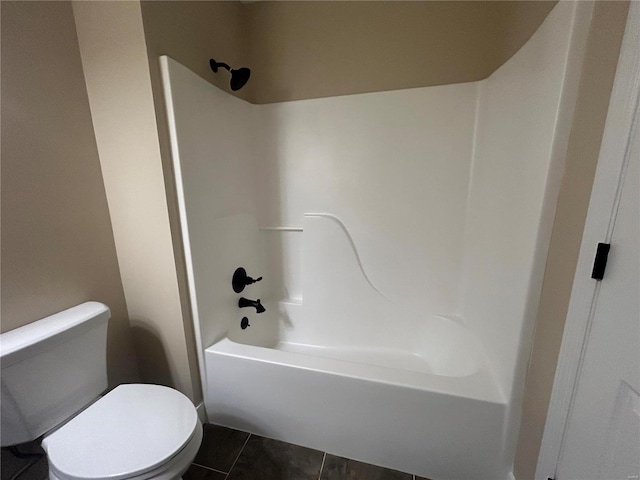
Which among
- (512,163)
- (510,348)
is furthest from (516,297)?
(512,163)

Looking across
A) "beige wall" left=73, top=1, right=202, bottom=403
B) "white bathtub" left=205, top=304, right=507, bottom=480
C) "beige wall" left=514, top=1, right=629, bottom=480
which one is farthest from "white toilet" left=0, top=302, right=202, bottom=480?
"beige wall" left=514, top=1, right=629, bottom=480

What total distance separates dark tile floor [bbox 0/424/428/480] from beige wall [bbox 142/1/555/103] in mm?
1791

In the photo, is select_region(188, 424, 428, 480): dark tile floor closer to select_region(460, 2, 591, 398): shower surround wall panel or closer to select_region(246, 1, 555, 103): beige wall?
select_region(460, 2, 591, 398): shower surround wall panel

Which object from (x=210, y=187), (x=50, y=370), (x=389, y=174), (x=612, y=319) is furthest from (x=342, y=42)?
(x=50, y=370)

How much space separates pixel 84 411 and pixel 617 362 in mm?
1577

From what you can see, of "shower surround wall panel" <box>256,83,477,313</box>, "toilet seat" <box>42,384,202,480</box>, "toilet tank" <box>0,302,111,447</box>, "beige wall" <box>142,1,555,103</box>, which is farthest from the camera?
"shower surround wall panel" <box>256,83,477,313</box>

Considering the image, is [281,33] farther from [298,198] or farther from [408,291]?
[408,291]

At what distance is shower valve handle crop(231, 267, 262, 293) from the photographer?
1536mm

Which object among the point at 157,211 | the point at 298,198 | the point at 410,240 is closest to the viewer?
the point at 157,211

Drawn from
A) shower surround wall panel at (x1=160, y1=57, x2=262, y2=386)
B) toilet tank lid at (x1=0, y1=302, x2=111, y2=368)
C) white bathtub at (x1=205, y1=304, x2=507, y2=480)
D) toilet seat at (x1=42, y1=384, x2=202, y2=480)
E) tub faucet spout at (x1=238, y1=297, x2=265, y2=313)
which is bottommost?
white bathtub at (x1=205, y1=304, x2=507, y2=480)

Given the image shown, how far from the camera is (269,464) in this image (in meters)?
1.20

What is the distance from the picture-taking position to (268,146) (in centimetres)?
175

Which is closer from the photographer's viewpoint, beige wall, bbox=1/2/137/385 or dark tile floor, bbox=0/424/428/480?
beige wall, bbox=1/2/137/385

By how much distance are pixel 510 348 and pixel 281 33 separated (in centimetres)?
198
